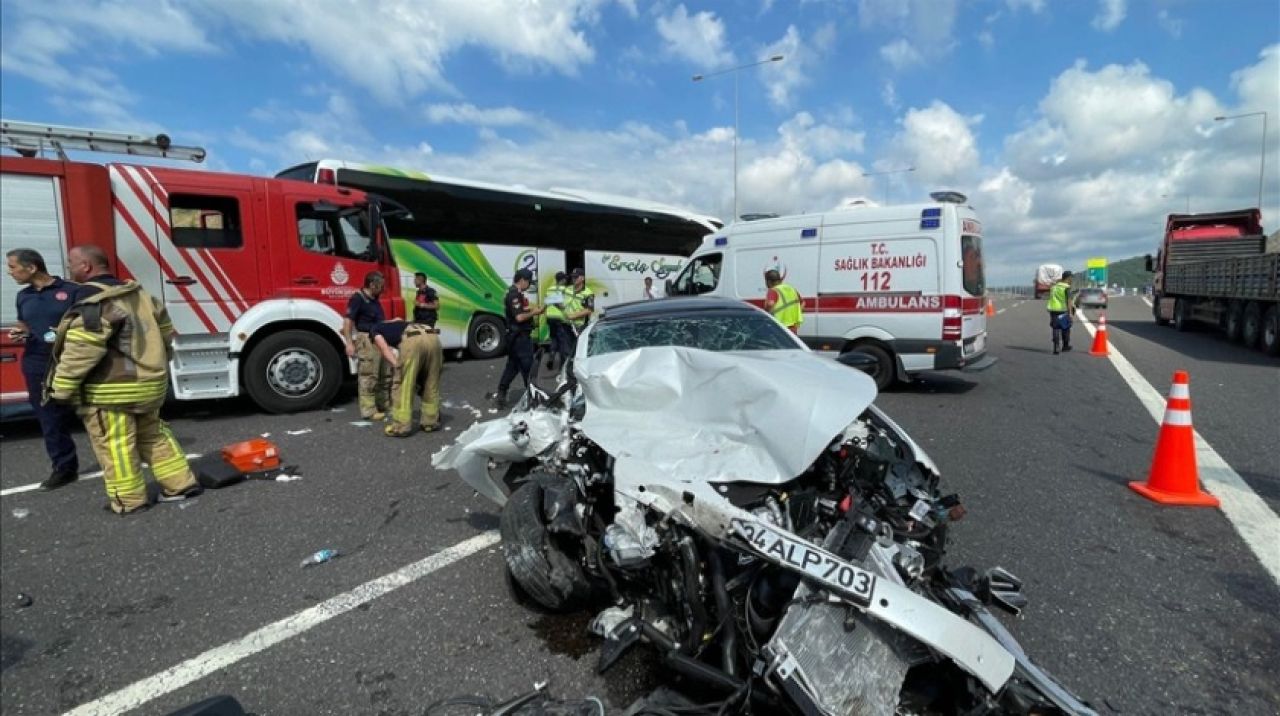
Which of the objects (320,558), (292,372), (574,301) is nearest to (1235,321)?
(574,301)

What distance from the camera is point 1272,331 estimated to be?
37.6 feet

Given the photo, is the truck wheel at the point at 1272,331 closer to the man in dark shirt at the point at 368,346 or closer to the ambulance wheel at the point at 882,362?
the ambulance wheel at the point at 882,362

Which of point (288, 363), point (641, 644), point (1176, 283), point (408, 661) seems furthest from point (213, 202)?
point (1176, 283)

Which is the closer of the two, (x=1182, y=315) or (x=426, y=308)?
(x=426, y=308)

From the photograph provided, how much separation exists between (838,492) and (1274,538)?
3.17m

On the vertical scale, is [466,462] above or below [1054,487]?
above

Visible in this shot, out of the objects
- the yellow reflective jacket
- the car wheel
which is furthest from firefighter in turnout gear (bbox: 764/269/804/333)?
the yellow reflective jacket

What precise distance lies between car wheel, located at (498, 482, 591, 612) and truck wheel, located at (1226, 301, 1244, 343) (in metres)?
16.6

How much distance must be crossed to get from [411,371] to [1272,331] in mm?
14830

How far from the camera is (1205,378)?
30.6 ft

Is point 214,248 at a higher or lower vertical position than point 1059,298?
higher

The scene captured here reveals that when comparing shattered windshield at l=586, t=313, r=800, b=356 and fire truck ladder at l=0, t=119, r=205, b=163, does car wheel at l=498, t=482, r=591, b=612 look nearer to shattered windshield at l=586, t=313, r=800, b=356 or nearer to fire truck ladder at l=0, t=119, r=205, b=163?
shattered windshield at l=586, t=313, r=800, b=356

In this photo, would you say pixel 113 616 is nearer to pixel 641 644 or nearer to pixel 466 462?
pixel 466 462

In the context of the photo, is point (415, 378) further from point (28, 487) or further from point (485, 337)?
point (485, 337)
